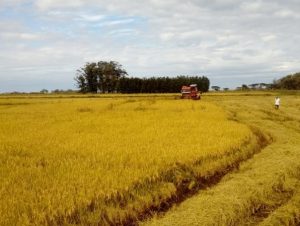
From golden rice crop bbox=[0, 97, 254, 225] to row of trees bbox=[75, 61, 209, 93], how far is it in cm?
7187

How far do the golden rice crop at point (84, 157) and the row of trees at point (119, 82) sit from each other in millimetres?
71866

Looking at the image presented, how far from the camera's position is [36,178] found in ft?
28.3

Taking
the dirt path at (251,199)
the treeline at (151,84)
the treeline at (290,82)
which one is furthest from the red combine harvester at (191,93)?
the treeline at (290,82)

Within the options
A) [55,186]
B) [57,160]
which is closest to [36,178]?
[55,186]

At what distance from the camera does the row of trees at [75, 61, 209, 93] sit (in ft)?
297

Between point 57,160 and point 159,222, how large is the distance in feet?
13.5

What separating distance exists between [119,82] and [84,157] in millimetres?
81600

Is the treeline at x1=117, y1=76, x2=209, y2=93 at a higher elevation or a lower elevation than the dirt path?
higher

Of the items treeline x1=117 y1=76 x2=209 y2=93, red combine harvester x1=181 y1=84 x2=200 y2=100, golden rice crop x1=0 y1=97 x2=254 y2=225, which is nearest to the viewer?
golden rice crop x1=0 y1=97 x2=254 y2=225

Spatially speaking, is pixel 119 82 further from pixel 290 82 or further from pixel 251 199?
pixel 251 199

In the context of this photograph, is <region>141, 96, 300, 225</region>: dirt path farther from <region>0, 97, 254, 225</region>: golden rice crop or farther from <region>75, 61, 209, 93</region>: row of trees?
<region>75, 61, 209, 93</region>: row of trees

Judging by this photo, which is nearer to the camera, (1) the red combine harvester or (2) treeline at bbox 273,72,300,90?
(1) the red combine harvester

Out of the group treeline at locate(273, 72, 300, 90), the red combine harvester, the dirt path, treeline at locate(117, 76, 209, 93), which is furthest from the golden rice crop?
treeline at locate(273, 72, 300, 90)

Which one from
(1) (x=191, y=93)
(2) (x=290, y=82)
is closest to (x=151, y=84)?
(2) (x=290, y=82)
